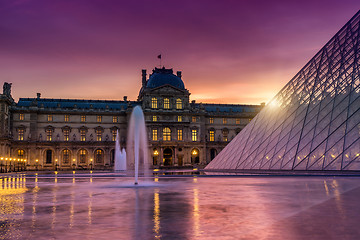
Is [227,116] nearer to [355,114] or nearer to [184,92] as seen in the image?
[184,92]

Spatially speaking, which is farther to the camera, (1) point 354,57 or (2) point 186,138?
(2) point 186,138

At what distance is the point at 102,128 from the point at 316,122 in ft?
197

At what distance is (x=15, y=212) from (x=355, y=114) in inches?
1061

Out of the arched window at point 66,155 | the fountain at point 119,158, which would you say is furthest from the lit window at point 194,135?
the arched window at point 66,155

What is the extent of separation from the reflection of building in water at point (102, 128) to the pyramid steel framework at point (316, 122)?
4062 cm

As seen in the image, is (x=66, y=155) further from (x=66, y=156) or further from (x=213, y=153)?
(x=213, y=153)

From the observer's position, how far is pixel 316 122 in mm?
32000

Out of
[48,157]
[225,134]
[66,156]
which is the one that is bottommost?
[48,157]

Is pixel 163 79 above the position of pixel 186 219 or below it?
above

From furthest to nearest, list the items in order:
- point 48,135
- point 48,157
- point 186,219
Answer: point 48,135
point 48,157
point 186,219

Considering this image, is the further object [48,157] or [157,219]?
[48,157]

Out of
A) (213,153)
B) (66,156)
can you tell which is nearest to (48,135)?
(66,156)

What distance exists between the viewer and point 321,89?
34781mm

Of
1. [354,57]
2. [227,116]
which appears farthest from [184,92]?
[354,57]
